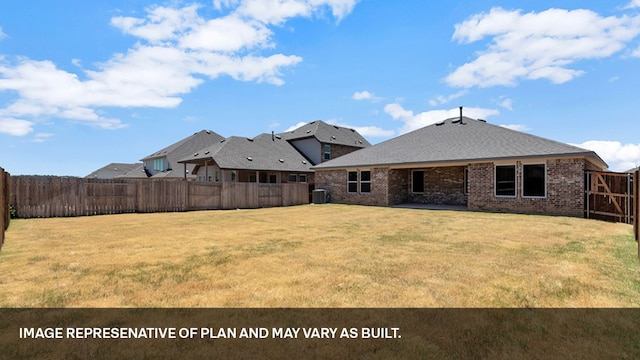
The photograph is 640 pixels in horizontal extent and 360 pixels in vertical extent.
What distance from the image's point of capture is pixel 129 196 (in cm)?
1733

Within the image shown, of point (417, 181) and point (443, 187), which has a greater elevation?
point (417, 181)

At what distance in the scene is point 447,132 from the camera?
2247 centimetres

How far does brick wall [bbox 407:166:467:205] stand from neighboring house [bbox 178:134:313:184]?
12.6m

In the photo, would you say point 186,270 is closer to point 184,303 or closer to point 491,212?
point 184,303

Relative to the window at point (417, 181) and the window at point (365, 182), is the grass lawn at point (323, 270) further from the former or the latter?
the window at point (365, 182)

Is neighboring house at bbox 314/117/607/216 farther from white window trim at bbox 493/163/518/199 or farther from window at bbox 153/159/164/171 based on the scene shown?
window at bbox 153/159/164/171

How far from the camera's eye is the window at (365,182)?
72.7ft

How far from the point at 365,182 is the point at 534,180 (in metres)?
9.82

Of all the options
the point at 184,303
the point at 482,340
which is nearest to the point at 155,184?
the point at 184,303

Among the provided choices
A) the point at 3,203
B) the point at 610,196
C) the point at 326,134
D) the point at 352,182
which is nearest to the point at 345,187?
the point at 352,182

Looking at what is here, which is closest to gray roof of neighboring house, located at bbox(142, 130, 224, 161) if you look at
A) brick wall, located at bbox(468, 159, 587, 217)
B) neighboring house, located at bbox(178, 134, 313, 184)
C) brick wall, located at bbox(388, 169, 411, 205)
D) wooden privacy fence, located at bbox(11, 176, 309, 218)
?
neighboring house, located at bbox(178, 134, 313, 184)

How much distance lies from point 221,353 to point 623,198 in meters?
15.5

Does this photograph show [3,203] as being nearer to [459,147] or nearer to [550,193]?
[459,147]

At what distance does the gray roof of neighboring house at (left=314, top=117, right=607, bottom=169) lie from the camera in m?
15.6
